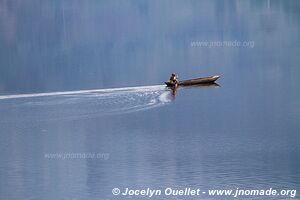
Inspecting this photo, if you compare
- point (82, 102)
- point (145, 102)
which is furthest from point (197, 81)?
point (82, 102)

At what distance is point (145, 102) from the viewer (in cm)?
2012

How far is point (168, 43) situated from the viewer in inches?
1035

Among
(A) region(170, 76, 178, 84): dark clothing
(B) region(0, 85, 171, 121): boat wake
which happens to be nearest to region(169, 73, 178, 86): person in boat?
(A) region(170, 76, 178, 84): dark clothing

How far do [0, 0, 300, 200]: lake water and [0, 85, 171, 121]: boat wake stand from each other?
0.09 ft

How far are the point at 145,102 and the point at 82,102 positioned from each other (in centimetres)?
126

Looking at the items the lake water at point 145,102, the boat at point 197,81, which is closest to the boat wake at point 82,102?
the lake water at point 145,102

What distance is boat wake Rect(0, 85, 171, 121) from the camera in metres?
19.4

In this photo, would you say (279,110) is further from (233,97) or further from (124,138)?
(124,138)

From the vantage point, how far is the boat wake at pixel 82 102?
19406 millimetres

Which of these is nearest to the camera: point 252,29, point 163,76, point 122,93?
point 122,93

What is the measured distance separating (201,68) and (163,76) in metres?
1.24

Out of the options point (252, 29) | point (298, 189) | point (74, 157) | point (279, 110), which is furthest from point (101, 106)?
point (252, 29)

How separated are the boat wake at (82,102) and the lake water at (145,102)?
0.03 meters

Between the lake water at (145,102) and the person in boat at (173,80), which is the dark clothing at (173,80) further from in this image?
the lake water at (145,102)
